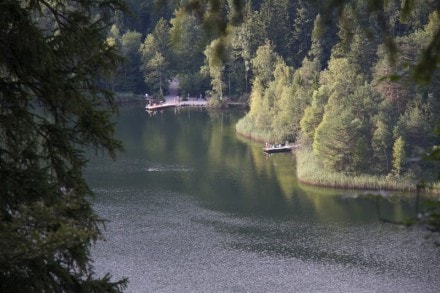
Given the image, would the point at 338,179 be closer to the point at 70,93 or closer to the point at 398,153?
the point at 398,153

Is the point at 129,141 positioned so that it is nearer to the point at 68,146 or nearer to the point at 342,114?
the point at 342,114

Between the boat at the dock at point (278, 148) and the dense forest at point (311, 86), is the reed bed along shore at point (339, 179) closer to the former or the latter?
the dense forest at point (311, 86)

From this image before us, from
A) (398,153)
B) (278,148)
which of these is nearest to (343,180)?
(398,153)

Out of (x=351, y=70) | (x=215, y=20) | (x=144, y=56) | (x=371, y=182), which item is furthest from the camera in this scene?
(x=144, y=56)

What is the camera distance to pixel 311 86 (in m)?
27.0

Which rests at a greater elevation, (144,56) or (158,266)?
(144,56)

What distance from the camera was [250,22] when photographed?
33.7 metres

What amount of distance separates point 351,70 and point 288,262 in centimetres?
1172

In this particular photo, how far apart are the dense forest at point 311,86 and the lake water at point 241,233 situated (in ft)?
6.59

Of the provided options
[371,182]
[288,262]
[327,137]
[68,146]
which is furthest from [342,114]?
[68,146]

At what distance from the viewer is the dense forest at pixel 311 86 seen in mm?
21250

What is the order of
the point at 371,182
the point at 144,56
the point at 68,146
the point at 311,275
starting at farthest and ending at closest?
the point at 144,56
the point at 371,182
the point at 311,275
the point at 68,146

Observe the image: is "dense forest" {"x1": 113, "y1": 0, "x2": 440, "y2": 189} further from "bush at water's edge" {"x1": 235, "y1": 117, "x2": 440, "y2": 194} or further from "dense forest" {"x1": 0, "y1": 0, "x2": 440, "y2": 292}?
"dense forest" {"x1": 0, "y1": 0, "x2": 440, "y2": 292}

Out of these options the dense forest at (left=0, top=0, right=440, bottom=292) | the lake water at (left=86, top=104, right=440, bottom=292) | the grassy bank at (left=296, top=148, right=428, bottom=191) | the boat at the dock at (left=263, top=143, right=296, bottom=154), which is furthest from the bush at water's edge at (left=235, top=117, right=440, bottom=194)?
the dense forest at (left=0, top=0, right=440, bottom=292)
